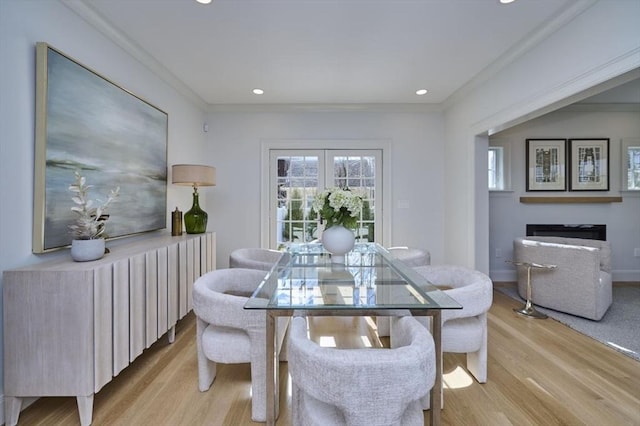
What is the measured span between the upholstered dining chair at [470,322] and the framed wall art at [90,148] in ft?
7.83

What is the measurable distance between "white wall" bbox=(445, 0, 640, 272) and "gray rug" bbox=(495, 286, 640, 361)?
0.90 metres

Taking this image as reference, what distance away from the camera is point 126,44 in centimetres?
250

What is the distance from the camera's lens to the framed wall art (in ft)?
5.80

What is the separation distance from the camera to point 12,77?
1639 millimetres

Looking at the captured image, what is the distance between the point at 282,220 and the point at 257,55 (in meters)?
2.27

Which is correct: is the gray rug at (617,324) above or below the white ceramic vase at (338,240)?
below

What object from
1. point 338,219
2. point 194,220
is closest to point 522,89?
point 338,219

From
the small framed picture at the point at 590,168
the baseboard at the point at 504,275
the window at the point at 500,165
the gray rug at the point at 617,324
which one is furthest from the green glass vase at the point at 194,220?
the small framed picture at the point at 590,168

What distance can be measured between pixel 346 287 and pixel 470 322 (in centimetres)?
90

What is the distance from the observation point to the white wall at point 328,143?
4.31m

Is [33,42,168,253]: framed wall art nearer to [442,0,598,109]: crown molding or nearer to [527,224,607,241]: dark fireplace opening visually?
[442,0,598,109]: crown molding

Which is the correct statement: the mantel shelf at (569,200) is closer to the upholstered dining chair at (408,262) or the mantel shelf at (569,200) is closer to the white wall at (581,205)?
the white wall at (581,205)

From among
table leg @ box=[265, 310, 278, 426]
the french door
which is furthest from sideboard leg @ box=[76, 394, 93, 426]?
the french door

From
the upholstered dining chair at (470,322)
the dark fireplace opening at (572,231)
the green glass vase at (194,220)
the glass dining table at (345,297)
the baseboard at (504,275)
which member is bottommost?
the baseboard at (504,275)
